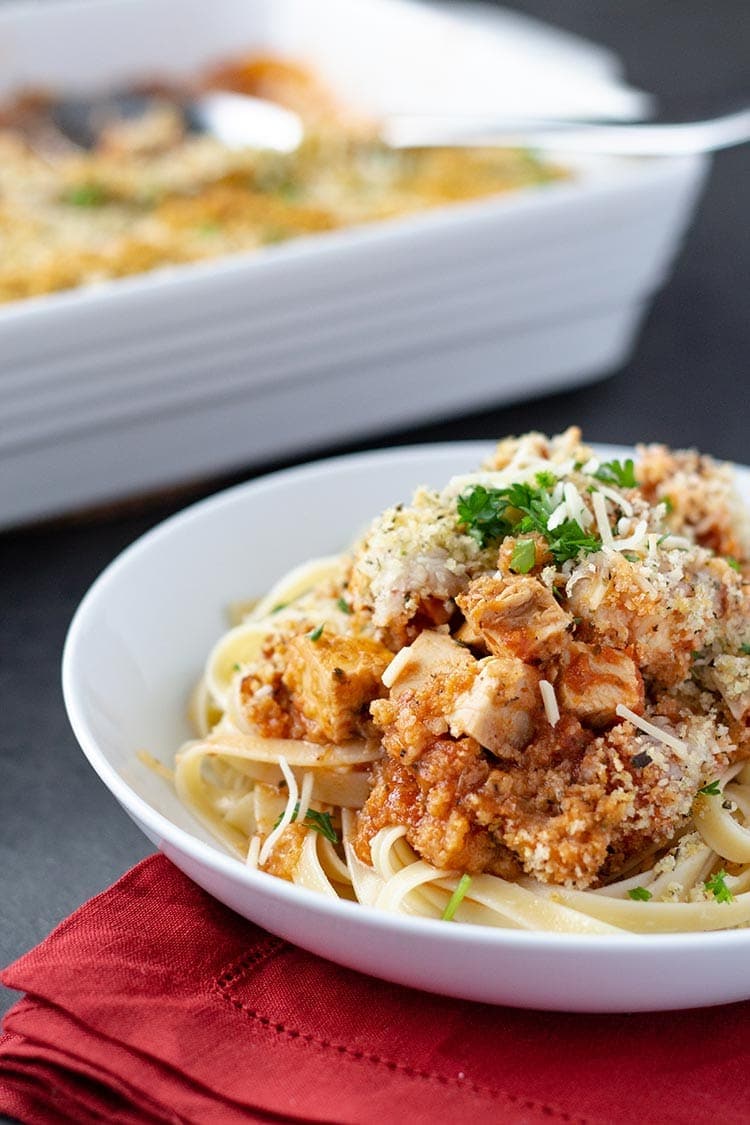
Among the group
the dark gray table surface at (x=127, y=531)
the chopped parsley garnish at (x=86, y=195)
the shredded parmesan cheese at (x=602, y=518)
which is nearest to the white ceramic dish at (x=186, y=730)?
the dark gray table surface at (x=127, y=531)

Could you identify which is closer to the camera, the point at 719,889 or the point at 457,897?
the point at 457,897

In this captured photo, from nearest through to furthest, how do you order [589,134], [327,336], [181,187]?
[327,336] → [589,134] → [181,187]

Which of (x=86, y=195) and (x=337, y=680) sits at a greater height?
(x=337, y=680)

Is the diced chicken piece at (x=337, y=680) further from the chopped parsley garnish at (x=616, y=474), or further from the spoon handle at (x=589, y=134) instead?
the spoon handle at (x=589, y=134)

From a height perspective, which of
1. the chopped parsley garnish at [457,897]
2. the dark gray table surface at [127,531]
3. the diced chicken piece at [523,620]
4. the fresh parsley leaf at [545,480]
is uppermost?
the fresh parsley leaf at [545,480]

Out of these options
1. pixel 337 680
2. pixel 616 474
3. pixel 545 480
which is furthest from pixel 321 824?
pixel 616 474

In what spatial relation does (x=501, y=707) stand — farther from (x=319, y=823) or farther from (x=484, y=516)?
(x=319, y=823)
